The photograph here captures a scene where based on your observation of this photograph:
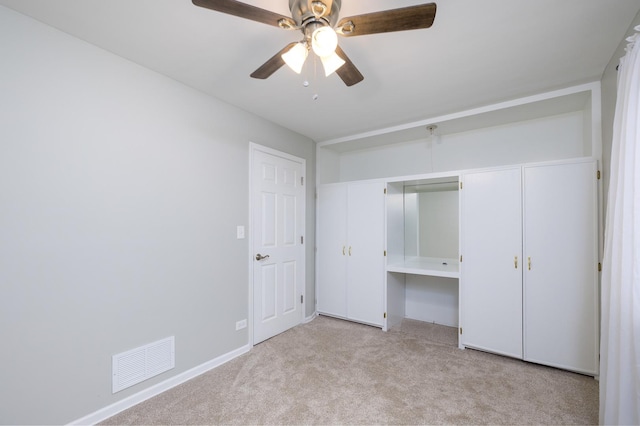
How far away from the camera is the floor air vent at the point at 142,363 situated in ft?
6.18

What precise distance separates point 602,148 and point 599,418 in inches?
77.3

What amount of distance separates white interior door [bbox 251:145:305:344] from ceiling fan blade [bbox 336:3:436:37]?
5.98 feet

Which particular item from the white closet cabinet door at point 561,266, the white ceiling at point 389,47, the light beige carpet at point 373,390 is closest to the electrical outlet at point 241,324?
the light beige carpet at point 373,390

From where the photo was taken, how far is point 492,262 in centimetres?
267

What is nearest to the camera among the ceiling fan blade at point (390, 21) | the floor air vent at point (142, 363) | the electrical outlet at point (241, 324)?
the ceiling fan blade at point (390, 21)

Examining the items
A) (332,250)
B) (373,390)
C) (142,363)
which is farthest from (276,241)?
(373,390)

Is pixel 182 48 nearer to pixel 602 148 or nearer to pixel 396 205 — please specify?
pixel 396 205

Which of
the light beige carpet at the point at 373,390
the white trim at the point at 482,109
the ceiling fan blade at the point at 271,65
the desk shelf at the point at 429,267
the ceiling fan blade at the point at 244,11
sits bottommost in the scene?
the light beige carpet at the point at 373,390

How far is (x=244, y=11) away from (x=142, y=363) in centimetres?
234

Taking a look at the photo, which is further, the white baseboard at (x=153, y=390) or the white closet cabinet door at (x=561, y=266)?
the white closet cabinet door at (x=561, y=266)

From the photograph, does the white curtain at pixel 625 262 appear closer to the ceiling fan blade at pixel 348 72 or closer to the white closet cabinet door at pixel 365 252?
the ceiling fan blade at pixel 348 72

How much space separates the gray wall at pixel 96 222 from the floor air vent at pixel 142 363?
6 centimetres

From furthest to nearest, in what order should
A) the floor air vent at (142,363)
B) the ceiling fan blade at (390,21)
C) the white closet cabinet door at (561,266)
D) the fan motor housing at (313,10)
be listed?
the white closet cabinet door at (561,266)
the floor air vent at (142,363)
the fan motor housing at (313,10)
the ceiling fan blade at (390,21)

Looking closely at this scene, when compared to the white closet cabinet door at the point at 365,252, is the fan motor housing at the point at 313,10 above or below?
above
